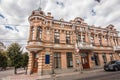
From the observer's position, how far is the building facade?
1811 centimetres

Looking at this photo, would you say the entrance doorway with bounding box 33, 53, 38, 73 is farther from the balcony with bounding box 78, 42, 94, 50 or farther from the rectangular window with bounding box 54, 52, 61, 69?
the balcony with bounding box 78, 42, 94, 50

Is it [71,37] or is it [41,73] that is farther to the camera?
[71,37]

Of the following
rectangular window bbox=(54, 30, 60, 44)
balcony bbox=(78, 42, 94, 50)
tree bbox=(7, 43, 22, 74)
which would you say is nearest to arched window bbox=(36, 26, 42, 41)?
rectangular window bbox=(54, 30, 60, 44)

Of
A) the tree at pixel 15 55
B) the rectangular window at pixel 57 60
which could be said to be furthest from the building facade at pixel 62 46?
the tree at pixel 15 55

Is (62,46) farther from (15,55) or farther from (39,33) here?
(15,55)

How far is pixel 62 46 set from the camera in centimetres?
2014

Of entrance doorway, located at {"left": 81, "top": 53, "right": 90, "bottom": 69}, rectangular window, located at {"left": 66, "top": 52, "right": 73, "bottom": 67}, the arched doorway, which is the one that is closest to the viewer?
rectangular window, located at {"left": 66, "top": 52, "right": 73, "bottom": 67}

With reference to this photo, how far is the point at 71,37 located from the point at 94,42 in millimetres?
5970

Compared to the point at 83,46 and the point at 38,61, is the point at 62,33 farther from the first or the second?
the point at 38,61

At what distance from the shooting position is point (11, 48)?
2383cm

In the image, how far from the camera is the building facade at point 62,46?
713 inches

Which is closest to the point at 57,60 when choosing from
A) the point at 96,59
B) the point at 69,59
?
the point at 69,59

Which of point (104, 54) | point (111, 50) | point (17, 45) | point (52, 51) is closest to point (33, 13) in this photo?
point (52, 51)

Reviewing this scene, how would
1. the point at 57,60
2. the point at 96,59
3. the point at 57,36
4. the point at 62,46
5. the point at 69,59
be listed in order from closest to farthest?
the point at 57,60 → the point at 62,46 → the point at 69,59 → the point at 57,36 → the point at 96,59
